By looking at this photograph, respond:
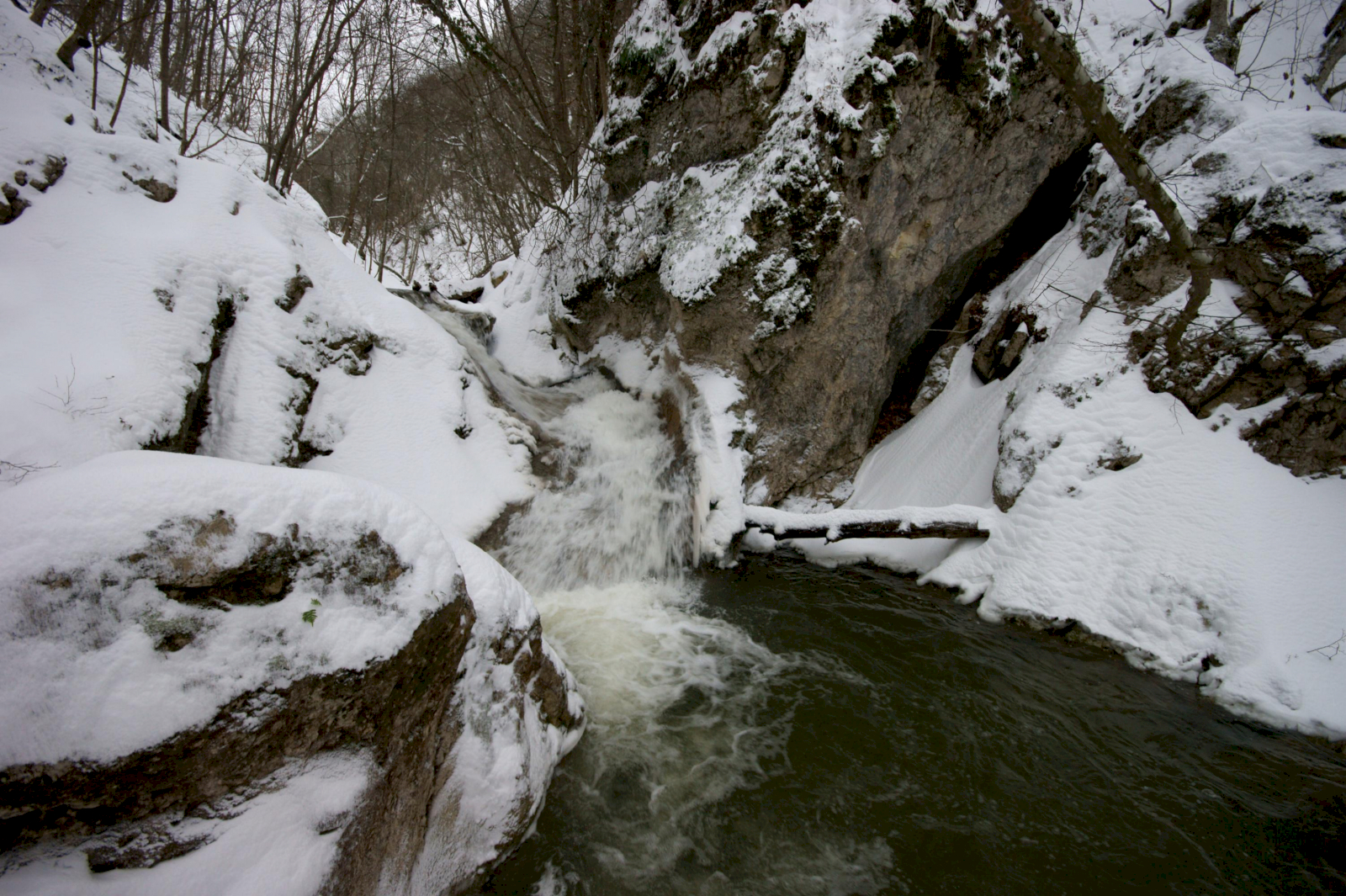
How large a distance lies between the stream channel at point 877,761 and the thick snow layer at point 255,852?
1181 mm

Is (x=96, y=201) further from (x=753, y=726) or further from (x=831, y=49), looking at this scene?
(x=831, y=49)

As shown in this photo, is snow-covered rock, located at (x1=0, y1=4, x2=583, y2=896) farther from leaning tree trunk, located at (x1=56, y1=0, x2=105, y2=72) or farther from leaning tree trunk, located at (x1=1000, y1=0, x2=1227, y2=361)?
leaning tree trunk, located at (x1=1000, y1=0, x2=1227, y2=361)

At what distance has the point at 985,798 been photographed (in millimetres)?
3605

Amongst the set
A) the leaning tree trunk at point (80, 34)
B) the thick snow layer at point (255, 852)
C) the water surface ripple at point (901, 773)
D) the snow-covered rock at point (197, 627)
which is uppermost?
the leaning tree trunk at point (80, 34)

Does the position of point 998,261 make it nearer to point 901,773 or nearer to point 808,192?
point 808,192

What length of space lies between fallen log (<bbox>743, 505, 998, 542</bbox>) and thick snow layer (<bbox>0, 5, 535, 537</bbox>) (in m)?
3.34

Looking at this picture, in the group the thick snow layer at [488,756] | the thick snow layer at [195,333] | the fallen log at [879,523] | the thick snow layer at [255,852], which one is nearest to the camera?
the thick snow layer at [255,852]

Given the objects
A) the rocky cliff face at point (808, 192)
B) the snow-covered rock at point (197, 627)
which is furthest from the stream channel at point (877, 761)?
the rocky cliff face at point (808, 192)

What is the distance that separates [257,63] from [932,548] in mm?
14020

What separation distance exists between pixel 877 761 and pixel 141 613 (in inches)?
173

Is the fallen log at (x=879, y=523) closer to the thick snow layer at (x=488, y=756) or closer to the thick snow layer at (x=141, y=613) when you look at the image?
the thick snow layer at (x=488, y=756)

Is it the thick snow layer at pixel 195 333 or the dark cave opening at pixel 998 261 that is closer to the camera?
the thick snow layer at pixel 195 333

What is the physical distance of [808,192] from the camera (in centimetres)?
672

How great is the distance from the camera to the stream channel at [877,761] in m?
3.15
